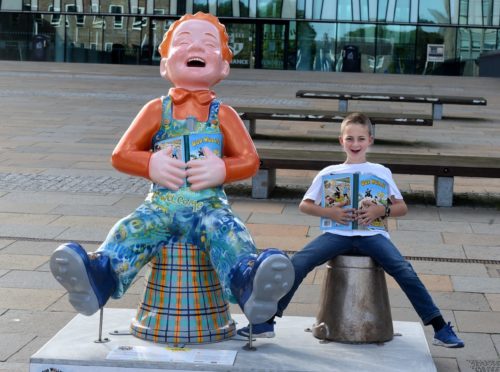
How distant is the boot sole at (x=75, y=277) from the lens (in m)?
4.17

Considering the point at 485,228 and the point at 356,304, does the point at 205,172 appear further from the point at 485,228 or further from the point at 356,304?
the point at 485,228

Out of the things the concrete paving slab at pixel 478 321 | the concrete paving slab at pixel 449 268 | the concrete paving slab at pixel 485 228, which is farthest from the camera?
the concrete paving slab at pixel 485 228

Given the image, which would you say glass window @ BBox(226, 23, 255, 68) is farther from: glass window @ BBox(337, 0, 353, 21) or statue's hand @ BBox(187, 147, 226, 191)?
statue's hand @ BBox(187, 147, 226, 191)

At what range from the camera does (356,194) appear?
4828 mm

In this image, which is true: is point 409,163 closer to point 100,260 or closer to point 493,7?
point 100,260

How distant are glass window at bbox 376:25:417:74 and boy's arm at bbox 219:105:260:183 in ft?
121

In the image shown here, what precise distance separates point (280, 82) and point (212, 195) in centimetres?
2542

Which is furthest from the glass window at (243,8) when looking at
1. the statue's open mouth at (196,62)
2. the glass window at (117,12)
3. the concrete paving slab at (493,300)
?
the statue's open mouth at (196,62)

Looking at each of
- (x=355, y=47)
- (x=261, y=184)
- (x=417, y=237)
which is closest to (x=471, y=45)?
(x=355, y=47)

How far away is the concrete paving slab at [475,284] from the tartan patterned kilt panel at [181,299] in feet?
7.85

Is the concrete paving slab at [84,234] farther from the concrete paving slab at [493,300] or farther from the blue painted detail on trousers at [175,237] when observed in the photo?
the blue painted detail on trousers at [175,237]

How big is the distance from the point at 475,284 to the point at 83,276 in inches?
130

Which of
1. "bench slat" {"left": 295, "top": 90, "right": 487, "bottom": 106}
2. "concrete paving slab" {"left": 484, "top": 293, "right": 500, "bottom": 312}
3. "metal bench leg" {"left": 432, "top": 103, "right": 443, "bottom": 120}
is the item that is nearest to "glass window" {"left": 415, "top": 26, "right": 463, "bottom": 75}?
"metal bench leg" {"left": 432, "top": 103, "right": 443, "bottom": 120}

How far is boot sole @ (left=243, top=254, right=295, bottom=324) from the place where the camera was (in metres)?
4.11
